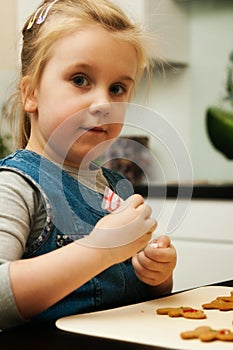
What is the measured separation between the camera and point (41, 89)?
3.06 feet

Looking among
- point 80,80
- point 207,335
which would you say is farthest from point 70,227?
point 207,335

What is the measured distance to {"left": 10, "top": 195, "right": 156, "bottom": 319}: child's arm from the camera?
2.43 feet

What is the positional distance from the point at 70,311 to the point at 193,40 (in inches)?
80.5

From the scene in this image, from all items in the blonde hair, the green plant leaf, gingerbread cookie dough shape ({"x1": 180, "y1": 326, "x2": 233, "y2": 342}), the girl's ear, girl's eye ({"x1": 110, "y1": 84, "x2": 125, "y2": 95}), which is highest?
the blonde hair

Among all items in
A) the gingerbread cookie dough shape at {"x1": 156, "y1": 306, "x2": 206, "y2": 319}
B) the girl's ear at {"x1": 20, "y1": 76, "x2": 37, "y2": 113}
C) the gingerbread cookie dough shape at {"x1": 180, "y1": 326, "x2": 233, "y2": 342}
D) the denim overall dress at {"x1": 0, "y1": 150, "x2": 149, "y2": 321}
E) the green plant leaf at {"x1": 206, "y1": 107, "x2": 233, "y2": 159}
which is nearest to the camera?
the gingerbread cookie dough shape at {"x1": 180, "y1": 326, "x2": 233, "y2": 342}

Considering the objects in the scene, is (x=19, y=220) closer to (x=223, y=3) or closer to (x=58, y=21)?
(x=58, y=21)

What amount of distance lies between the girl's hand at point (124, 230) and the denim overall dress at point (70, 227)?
8 cm

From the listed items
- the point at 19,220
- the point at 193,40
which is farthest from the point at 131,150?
the point at 19,220

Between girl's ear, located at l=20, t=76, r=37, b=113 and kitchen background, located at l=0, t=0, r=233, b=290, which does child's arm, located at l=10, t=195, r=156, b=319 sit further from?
kitchen background, located at l=0, t=0, r=233, b=290

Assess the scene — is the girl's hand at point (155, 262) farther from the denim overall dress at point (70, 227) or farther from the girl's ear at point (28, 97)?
the girl's ear at point (28, 97)

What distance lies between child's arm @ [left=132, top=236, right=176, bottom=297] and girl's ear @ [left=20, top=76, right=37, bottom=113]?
0.89ft

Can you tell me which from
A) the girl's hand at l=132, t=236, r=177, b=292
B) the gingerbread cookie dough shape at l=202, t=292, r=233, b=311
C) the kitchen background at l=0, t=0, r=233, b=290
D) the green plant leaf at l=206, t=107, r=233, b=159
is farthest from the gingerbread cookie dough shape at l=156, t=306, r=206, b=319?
the green plant leaf at l=206, t=107, r=233, b=159

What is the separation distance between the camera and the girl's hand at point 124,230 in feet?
2.51

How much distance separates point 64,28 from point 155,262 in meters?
0.36
